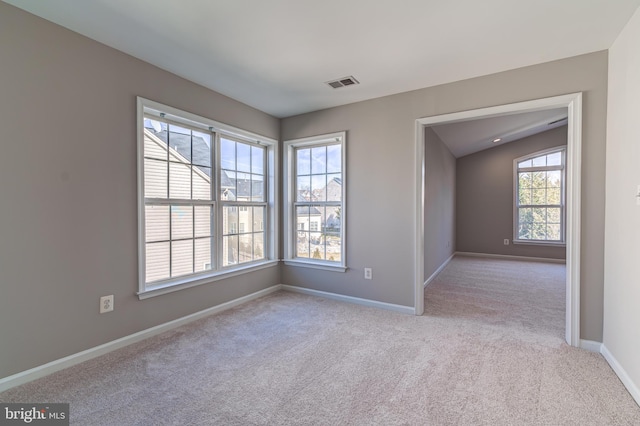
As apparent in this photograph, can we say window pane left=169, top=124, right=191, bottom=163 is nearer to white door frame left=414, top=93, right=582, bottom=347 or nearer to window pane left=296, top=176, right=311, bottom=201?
window pane left=296, top=176, right=311, bottom=201

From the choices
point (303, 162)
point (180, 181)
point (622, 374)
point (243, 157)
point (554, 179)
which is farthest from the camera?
point (554, 179)

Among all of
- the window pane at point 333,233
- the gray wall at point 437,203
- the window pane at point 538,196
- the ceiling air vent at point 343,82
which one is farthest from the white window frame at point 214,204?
the window pane at point 538,196

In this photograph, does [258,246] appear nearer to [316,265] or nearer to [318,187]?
[316,265]

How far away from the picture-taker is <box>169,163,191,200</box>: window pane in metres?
2.87

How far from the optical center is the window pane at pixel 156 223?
2.68 meters

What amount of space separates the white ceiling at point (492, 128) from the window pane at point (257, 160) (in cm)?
265

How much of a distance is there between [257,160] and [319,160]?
2.78ft

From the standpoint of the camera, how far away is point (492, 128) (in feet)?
17.4

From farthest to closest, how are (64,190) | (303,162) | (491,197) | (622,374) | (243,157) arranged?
(491,197)
(303,162)
(243,157)
(64,190)
(622,374)

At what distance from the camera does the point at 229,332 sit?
274 cm

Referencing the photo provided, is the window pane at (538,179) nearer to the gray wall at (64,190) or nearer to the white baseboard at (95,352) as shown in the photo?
the white baseboard at (95,352)

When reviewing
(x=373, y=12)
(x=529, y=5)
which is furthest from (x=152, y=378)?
(x=529, y=5)

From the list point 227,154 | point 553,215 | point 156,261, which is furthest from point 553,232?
point 156,261

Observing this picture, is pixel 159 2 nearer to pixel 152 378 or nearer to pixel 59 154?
pixel 59 154
